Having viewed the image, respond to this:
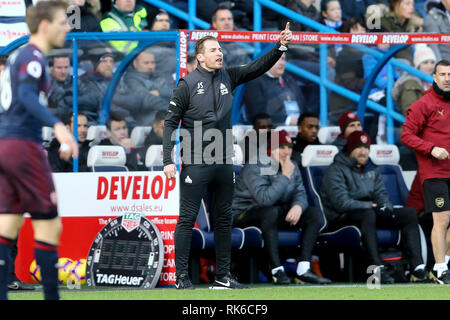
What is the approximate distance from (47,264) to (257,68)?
3.34 m

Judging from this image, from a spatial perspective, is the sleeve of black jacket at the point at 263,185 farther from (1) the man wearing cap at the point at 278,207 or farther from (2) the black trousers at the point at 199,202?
(2) the black trousers at the point at 199,202

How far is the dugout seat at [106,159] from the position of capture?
1093 centimetres

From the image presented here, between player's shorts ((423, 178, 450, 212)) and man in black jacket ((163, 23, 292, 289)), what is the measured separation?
2.19 meters

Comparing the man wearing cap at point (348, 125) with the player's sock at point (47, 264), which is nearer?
the player's sock at point (47, 264)

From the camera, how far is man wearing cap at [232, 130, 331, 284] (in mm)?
10461

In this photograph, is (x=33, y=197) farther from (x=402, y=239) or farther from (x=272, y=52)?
(x=402, y=239)

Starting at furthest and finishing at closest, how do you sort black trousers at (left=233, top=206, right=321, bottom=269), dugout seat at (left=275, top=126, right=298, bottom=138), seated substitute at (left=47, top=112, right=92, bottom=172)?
dugout seat at (left=275, top=126, right=298, bottom=138), seated substitute at (left=47, top=112, right=92, bottom=172), black trousers at (left=233, top=206, right=321, bottom=269)

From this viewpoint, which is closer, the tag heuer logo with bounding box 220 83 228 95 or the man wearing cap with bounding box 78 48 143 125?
the tag heuer logo with bounding box 220 83 228 95

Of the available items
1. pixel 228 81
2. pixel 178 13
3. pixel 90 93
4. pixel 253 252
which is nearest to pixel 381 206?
pixel 253 252

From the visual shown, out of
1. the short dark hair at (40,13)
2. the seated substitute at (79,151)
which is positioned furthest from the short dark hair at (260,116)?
the short dark hair at (40,13)

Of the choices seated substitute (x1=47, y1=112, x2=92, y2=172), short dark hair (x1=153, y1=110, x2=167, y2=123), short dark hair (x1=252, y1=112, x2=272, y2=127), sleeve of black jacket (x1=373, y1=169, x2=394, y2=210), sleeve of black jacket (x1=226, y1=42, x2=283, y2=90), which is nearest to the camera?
sleeve of black jacket (x1=226, y1=42, x2=283, y2=90)

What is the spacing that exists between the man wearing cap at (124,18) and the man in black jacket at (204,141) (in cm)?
440

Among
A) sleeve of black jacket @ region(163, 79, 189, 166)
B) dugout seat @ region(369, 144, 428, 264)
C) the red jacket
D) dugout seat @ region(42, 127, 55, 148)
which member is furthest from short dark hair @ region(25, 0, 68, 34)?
dugout seat @ region(369, 144, 428, 264)

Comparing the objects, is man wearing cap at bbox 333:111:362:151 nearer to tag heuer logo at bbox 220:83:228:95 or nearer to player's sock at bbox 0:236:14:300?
tag heuer logo at bbox 220:83:228:95
